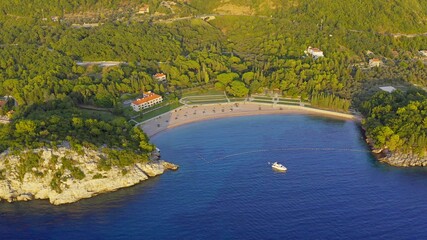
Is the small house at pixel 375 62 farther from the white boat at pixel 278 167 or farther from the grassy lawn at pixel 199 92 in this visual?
the white boat at pixel 278 167

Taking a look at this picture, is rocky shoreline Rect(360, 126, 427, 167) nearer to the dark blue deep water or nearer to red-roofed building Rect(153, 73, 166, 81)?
the dark blue deep water

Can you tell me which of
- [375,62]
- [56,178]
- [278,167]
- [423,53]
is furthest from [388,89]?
[56,178]

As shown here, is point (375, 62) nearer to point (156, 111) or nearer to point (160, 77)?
point (160, 77)

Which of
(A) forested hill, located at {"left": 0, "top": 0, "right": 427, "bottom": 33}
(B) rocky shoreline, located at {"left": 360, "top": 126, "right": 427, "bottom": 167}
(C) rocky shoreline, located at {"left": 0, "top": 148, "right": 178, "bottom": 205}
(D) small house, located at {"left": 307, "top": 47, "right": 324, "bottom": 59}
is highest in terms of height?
(A) forested hill, located at {"left": 0, "top": 0, "right": 427, "bottom": 33}

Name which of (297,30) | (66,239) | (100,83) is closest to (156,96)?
(100,83)

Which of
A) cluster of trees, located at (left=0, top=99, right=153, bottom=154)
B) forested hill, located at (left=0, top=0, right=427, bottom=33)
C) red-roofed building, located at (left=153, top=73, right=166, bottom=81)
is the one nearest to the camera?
cluster of trees, located at (left=0, top=99, right=153, bottom=154)

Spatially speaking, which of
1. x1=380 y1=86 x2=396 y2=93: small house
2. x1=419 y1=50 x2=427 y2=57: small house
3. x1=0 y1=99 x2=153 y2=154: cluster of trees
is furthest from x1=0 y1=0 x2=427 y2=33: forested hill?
x1=0 y1=99 x2=153 y2=154: cluster of trees
